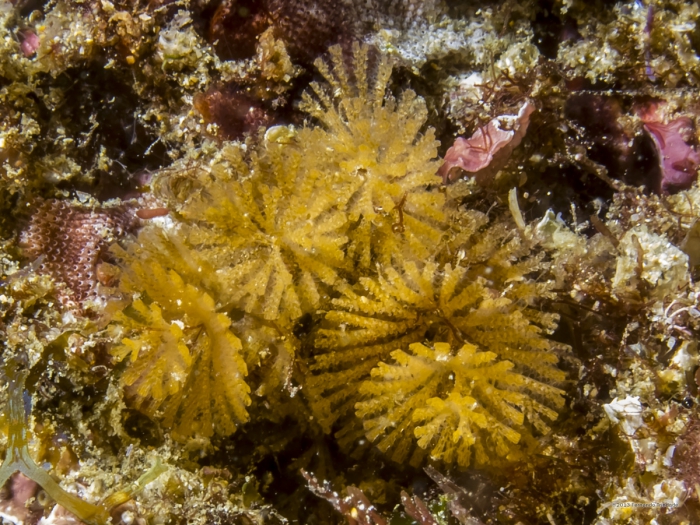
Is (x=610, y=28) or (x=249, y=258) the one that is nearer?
(x=249, y=258)

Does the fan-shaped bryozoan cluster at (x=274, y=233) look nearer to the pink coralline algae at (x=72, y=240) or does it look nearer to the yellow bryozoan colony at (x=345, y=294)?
the yellow bryozoan colony at (x=345, y=294)

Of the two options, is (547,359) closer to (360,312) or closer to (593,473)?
(593,473)

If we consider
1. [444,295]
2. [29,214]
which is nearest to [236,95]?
[29,214]

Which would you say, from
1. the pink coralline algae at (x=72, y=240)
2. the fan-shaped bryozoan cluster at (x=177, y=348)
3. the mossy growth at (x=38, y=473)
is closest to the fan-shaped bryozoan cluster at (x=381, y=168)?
the fan-shaped bryozoan cluster at (x=177, y=348)

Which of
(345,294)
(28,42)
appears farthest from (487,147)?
(28,42)

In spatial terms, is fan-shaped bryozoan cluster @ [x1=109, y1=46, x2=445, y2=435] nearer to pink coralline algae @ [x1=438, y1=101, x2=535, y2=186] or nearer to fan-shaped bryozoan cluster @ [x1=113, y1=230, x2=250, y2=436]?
fan-shaped bryozoan cluster @ [x1=113, y1=230, x2=250, y2=436]

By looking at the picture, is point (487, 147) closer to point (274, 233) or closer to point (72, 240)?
point (274, 233)
